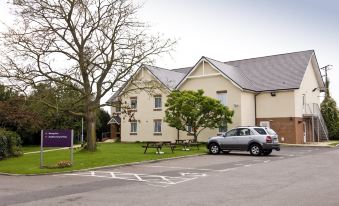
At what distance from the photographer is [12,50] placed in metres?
24.1

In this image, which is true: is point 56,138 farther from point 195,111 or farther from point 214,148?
point 195,111

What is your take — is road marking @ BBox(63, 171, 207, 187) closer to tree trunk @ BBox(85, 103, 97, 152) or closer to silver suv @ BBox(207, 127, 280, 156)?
tree trunk @ BBox(85, 103, 97, 152)

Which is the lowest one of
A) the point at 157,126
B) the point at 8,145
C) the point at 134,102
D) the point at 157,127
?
the point at 8,145

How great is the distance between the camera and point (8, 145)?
25.5 meters

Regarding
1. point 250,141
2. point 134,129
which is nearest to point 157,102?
point 134,129

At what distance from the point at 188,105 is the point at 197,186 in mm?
21790

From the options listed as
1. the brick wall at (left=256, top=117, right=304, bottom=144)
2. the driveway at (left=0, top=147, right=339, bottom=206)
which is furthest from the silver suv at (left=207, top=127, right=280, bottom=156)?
the brick wall at (left=256, top=117, right=304, bottom=144)

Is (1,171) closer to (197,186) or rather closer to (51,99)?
(51,99)

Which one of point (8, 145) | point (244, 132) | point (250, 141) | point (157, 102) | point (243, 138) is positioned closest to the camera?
point (250, 141)

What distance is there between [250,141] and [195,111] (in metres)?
10.1

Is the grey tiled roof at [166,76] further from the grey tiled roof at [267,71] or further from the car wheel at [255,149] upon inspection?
the car wheel at [255,149]

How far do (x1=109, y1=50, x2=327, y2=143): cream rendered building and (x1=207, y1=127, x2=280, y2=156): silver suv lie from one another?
10999 millimetres

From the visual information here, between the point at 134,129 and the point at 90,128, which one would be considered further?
the point at 134,129

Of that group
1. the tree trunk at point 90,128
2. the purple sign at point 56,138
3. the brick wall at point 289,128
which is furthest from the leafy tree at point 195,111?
the purple sign at point 56,138
